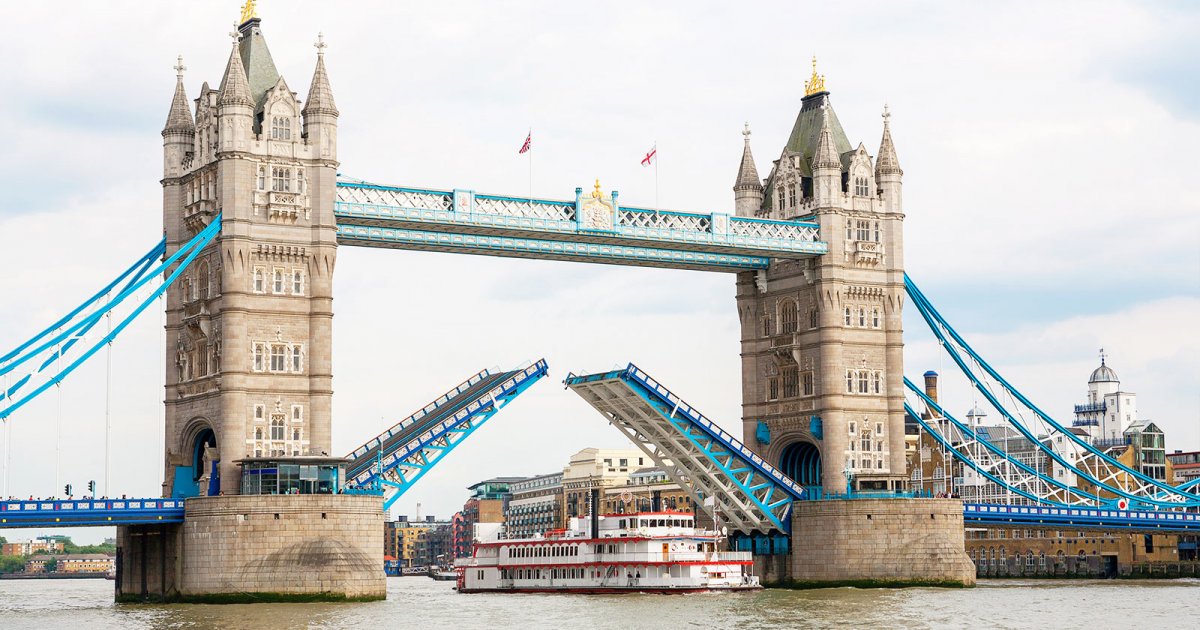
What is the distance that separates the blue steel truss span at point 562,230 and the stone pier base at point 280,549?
1211 cm

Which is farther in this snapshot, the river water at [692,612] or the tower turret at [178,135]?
the tower turret at [178,135]

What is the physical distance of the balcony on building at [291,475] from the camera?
229ft

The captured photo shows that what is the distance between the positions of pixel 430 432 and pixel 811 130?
26860 mm

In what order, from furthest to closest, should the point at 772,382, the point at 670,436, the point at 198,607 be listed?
the point at 772,382, the point at 670,436, the point at 198,607

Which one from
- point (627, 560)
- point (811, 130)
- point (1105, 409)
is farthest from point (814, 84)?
point (1105, 409)

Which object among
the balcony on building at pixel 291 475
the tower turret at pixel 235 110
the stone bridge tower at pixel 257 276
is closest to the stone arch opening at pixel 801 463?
the stone bridge tower at pixel 257 276

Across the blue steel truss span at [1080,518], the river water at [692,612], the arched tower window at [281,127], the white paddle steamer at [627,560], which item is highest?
the arched tower window at [281,127]

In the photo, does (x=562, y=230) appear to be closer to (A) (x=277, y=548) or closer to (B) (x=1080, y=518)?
(A) (x=277, y=548)

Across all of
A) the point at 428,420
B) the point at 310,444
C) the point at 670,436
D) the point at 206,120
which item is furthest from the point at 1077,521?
the point at 206,120

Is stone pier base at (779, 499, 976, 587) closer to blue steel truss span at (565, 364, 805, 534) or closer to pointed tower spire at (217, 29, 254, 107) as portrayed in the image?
blue steel truss span at (565, 364, 805, 534)

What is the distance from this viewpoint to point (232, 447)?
70.7 metres

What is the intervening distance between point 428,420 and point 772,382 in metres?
19.5

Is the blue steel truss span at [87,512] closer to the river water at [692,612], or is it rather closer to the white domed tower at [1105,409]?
the river water at [692,612]

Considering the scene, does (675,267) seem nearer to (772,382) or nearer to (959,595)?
(772,382)
